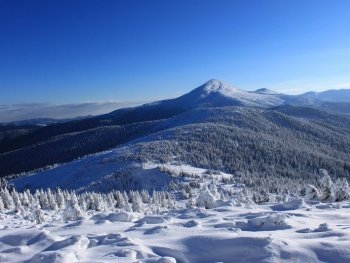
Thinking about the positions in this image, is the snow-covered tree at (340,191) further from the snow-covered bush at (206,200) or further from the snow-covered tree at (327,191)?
the snow-covered bush at (206,200)

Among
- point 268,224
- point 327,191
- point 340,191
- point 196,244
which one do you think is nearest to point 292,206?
point 327,191

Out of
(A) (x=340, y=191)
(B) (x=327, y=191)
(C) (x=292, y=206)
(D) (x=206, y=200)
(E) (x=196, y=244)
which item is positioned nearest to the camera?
(E) (x=196, y=244)

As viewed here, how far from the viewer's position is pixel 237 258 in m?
18.3

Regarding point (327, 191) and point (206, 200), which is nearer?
point (327, 191)

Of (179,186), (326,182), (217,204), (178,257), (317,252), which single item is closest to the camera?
(317,252)

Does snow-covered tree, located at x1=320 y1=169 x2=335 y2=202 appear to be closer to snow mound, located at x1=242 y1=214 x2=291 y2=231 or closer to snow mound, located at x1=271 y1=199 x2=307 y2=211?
snow mound, located at x1=271 y1=199 x2=307 y2=211

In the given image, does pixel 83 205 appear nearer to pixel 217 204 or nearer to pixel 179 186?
pixel 217 204

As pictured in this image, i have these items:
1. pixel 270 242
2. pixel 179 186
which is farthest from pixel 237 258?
pixel 179 186

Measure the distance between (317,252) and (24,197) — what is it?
112502mm

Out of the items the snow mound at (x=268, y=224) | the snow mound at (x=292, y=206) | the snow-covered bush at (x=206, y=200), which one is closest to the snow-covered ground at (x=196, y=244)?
the snow mound at (x=268, y=224)

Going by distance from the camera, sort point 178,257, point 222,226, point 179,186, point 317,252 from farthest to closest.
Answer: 1. point 179,186
2. point 222,226
3. point 178,257
4. point 317,252

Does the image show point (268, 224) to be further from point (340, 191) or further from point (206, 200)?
point (206, 200)

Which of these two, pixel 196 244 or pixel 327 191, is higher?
pixel 196 244

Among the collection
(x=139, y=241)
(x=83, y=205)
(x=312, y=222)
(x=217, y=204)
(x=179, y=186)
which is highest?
(x=139, y=241)
